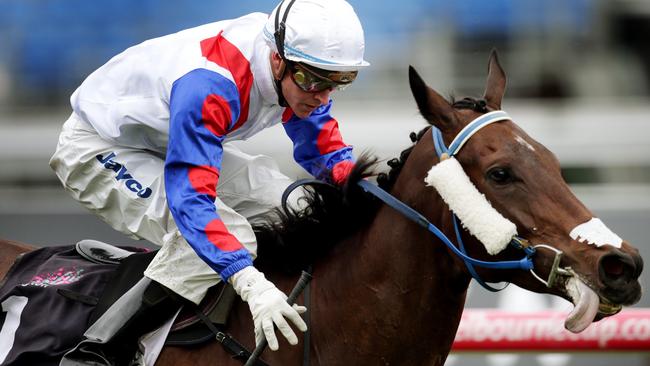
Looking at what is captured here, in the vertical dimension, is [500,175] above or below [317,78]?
below

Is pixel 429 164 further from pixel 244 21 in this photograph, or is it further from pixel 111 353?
pixel 111 353

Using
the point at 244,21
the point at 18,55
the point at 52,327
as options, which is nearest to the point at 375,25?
the point at 18,55

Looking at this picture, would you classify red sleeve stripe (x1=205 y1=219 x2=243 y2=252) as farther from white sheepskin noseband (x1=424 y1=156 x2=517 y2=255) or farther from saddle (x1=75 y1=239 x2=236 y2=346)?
white sheepskin noseband (x1=424 y1=156 x2=517 y2=255)

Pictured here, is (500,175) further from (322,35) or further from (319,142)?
(319,142)

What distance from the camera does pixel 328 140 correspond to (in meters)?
3.96

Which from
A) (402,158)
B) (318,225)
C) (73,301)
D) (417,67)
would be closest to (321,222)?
(318,225)

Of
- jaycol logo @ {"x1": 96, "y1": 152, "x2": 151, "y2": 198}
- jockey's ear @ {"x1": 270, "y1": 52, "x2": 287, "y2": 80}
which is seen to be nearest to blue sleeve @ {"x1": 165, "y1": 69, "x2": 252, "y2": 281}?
jockey's ear @ {"x1": 270, "y1": 52, "x2": 287, "y2": 80}

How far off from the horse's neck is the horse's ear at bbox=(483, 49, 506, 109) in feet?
1.54

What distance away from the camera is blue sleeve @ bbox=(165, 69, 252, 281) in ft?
10.2

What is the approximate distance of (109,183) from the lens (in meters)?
3.67

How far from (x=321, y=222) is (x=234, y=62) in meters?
0.60

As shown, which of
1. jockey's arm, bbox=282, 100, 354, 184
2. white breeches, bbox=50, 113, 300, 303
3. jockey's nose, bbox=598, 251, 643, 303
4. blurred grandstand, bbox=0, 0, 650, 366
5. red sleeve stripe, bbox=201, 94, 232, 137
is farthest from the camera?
blurred grandstand, bbox=0, 0, 650, 366

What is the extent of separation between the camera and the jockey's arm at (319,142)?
394cm

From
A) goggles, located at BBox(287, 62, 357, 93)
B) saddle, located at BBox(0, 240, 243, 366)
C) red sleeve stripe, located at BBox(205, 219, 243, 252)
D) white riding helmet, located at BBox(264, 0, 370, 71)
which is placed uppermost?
white riding helmet, located at BBox(264, 0, 370, 71)
